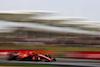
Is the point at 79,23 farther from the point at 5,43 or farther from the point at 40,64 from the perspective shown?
the point at 40,64

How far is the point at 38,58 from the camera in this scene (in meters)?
9.20

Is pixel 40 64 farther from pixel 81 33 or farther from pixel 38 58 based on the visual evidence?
pixel 81 33

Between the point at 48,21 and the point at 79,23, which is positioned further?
the point at 79,23

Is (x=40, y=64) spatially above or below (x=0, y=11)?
below

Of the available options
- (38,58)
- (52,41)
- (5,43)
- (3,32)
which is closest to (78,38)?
(52,41)

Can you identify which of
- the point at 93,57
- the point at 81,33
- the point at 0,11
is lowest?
the point at 93,57

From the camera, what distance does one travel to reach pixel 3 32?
2575 centimetres

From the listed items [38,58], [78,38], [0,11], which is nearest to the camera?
[38,58]

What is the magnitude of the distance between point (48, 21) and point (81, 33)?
792 cm

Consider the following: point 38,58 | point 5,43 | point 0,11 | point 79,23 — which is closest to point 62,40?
point 79,23

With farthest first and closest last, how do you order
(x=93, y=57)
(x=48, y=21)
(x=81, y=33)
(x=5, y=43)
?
(x=81, y=33)
(x=5, y=43)
(x=48, y=21)
(x=93, y=57)

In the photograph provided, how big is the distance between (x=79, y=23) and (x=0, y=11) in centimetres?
930

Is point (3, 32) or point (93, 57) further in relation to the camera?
point (3, 32)

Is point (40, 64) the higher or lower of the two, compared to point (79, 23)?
lower
